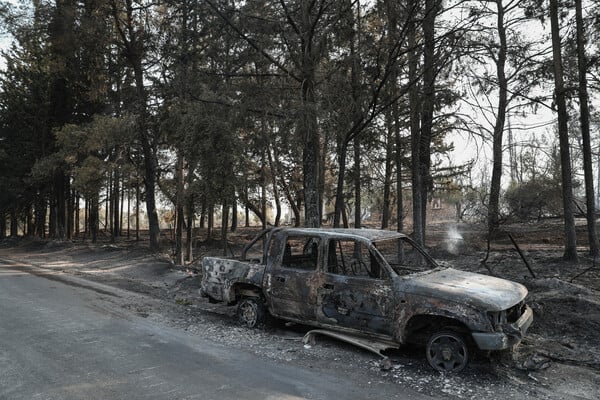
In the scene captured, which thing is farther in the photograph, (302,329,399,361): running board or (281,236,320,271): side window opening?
(281,236,320,271): side window opening

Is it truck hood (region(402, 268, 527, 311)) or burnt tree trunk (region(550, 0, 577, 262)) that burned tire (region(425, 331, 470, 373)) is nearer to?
truck hood (region(402, 268, 527, 311))

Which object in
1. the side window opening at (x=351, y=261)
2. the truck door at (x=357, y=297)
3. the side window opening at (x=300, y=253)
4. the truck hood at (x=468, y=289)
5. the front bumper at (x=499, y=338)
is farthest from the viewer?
the side window opening at (x=300, y=253)

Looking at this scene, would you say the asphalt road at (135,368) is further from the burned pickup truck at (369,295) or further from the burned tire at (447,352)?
the burned pickup truck at (369,295)

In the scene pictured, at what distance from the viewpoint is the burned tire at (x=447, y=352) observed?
A: 17.7 feet

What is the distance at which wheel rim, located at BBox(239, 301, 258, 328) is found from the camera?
7418mm

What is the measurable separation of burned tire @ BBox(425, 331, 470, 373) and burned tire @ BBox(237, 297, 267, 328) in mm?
2863

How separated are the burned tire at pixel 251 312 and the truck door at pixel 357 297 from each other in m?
1.26

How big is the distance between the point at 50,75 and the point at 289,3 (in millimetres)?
22906

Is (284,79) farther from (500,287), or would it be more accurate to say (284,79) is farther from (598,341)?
(598,341)

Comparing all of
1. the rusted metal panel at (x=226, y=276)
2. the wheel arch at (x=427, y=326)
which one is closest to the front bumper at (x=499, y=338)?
the wheel arch at (x=427, y=326)

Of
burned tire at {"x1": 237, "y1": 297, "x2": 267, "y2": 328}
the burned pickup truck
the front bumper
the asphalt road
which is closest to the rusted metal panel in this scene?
the burned pickup truck

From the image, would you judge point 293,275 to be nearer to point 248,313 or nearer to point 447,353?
point 248,313

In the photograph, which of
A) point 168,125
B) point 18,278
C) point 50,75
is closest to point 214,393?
point 18,278

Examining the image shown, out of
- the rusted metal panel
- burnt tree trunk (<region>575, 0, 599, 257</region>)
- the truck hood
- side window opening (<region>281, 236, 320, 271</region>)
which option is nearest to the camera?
the truck hood
